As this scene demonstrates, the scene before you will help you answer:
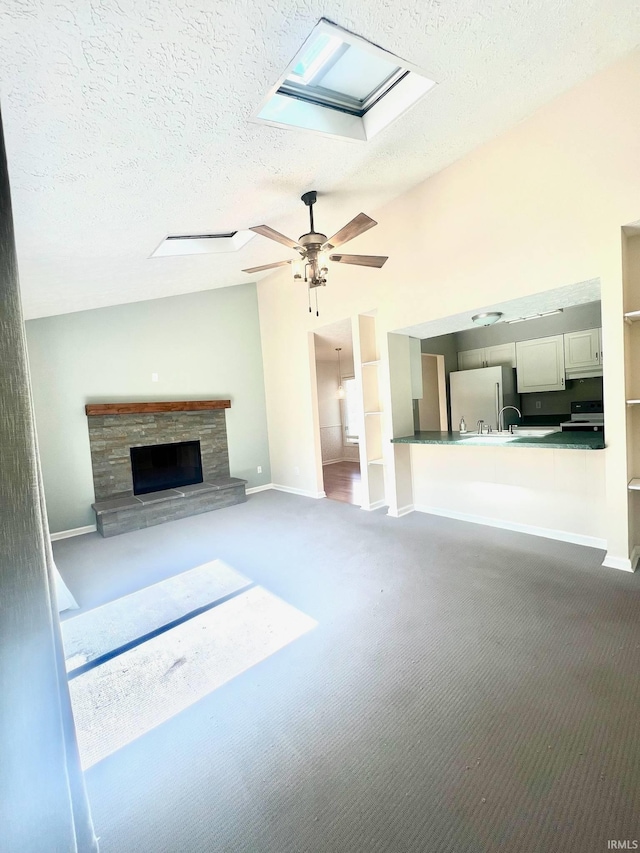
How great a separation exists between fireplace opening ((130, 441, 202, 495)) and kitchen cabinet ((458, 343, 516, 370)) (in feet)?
14.4

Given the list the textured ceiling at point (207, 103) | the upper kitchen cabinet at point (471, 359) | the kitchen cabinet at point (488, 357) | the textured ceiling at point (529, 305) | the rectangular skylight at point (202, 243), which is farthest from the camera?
the upper kitchen cabinet at point (471, 359)

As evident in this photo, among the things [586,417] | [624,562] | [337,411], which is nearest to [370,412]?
[624,562]

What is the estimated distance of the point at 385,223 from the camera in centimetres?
412

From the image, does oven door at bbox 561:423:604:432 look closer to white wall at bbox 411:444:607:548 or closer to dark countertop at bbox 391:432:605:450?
dark countertop at bbox 391:432:605:450

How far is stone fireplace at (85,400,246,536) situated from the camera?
4.52 m

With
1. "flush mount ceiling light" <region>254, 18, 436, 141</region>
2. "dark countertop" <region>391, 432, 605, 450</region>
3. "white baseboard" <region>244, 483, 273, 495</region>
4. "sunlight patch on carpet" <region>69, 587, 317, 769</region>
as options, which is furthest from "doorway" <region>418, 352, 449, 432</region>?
"sunlight patch on carpet" <region>69, 587, 317, 769</region>

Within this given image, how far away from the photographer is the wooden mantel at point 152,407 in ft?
15.0

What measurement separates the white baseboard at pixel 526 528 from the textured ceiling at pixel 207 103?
134 inches

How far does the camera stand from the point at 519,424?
18.6ft

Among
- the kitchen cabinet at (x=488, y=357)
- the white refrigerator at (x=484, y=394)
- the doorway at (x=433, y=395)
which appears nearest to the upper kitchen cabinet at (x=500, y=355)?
the kitchen cabinet at (x=488, y=357)

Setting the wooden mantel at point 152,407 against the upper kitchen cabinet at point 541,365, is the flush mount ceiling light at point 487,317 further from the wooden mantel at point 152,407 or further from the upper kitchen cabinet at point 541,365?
the wooden mantel at point 152,407

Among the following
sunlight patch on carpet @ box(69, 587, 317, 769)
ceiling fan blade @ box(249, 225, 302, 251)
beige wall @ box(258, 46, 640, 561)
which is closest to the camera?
sunlight patch on carpet @ box(69, 587, 317, 769)

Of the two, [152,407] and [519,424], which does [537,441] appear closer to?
[519,424]

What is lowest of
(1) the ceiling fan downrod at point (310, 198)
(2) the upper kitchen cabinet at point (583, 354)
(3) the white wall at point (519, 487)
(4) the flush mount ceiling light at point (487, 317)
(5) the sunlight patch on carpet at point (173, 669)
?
(5) the sunlight patch on carpet at point (173, 669)
